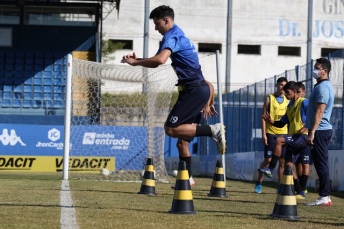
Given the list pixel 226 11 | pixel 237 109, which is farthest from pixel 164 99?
pixel 226 11

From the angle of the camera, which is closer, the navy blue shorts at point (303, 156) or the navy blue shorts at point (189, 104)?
the navy blue shorts at point (189, 104)

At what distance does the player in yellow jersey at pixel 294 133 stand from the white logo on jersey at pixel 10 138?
16600 millimetres

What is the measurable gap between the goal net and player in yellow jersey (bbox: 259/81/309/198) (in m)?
4.32

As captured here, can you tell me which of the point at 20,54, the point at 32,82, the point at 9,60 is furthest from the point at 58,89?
the point at 9,60

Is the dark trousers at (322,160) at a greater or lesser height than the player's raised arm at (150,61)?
lesser

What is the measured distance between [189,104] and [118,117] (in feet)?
44.0

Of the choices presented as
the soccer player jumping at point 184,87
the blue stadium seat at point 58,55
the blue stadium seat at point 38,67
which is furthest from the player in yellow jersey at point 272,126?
the blue stadium seat at point 58,55

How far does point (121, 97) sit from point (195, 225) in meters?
14.3

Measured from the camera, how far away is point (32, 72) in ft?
101

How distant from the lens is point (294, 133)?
35.1 ft

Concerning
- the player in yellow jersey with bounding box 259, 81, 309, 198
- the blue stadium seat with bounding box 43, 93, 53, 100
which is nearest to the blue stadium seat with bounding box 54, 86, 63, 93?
the blue stadium seat with bounding box 43, 93, 53, 100

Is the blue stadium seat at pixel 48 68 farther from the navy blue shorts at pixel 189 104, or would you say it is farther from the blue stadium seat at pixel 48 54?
the navy blue shorts at pixel 189 104

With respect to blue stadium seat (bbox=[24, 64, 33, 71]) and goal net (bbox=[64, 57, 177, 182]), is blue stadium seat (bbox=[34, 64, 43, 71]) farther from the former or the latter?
goal net (bbox=[64, 57, 177, 182])

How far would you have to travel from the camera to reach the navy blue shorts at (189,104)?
7.63 m
